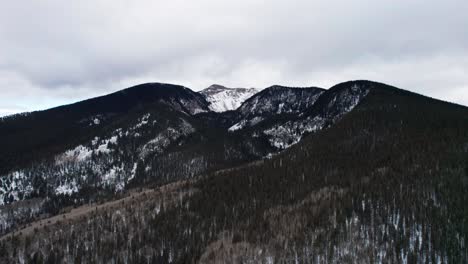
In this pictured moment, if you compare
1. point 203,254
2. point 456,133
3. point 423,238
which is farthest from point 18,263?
point 456,133

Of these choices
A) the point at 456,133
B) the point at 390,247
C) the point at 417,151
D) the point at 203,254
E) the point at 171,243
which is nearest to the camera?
the point at 390,247

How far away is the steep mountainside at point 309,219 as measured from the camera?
139625mm

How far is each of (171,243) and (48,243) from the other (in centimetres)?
4607

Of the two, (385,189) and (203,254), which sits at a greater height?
(385,189)

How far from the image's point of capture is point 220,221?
168 m

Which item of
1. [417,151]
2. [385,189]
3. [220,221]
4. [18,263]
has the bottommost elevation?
[18,263]

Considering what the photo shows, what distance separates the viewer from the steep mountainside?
140m

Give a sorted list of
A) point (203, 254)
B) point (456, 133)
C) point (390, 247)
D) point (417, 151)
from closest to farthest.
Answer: point (390, 247) < point (203, 254) < point (417, 151) < point (456, 133)

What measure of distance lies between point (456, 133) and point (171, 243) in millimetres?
128508

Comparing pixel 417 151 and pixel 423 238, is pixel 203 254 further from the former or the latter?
pixel 417 151

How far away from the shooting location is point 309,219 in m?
155

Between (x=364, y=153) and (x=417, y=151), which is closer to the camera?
(x=417, y=151)

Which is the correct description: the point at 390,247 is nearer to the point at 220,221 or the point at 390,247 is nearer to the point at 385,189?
the point at 385,189

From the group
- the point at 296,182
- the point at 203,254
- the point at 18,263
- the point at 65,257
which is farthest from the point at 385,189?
the point at 18,263
